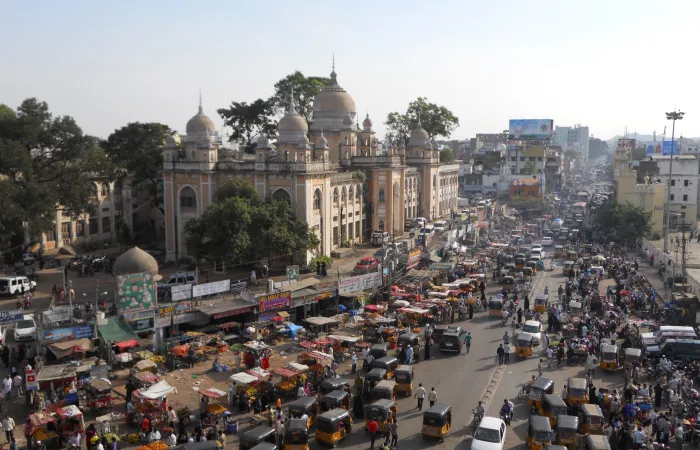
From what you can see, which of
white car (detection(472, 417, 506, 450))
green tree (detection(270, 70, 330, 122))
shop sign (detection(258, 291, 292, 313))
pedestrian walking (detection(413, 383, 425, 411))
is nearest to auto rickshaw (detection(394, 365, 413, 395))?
pedestrian walking (detection(413, 383, 425, 411))

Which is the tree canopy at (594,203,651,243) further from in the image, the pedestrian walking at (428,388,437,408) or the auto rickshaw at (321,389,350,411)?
the auto rickshaw at (321,389,350,411)

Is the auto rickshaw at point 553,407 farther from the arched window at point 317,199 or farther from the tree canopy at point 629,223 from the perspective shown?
the tree canopy at point 629,223

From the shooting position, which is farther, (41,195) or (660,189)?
(660,189)

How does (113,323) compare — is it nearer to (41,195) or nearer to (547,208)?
(41,195)

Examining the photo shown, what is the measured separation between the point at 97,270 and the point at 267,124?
26.0 metres

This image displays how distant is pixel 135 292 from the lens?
26.8m

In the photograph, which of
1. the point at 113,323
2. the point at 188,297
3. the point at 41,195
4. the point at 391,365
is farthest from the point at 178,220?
the point at 391,365

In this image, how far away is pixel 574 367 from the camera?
24578 millimetres

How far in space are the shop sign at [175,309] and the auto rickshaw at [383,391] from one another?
10.4 m

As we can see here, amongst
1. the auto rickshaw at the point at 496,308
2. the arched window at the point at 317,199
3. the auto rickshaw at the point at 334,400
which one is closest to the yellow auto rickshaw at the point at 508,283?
the auto rickshaw at the point at 496,308

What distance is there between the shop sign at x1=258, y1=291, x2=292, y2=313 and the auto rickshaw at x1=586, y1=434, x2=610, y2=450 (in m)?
15.7

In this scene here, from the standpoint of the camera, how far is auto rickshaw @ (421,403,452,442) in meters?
18.3

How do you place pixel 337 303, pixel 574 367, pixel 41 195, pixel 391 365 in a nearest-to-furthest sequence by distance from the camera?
pixel 391 365
pixel 574 367
pixel 337 303
pixel 41 195

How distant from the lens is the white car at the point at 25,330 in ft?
85.6
